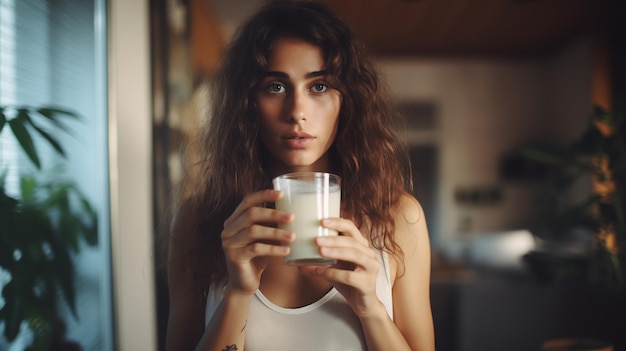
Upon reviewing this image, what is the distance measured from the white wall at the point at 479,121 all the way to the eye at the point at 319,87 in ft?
20.0

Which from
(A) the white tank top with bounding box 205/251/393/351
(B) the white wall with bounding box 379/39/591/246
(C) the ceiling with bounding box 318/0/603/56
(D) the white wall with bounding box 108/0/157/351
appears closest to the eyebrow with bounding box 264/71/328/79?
(A) the white tank top with bounding box 205/251/393/351

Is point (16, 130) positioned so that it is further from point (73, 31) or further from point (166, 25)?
point (166, 25)

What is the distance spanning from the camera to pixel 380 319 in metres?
0.81

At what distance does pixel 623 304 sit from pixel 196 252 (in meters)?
1.81

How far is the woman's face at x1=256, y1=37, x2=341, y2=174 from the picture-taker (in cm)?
81

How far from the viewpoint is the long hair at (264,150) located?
34.3 inches

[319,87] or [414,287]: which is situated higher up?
[319,87]

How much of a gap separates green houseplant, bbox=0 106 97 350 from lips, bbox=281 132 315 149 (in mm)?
641

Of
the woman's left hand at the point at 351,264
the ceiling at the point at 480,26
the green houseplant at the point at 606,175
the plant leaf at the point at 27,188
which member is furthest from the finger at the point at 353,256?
the ceiling at the point at 480,26

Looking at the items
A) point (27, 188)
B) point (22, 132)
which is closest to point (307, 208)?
point (22, 132)

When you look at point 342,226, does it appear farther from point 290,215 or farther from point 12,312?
point 12,312

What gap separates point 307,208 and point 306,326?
268 millimetres

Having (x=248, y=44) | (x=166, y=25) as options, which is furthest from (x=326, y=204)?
(x=166, y=25)

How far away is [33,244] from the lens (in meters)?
1.11
